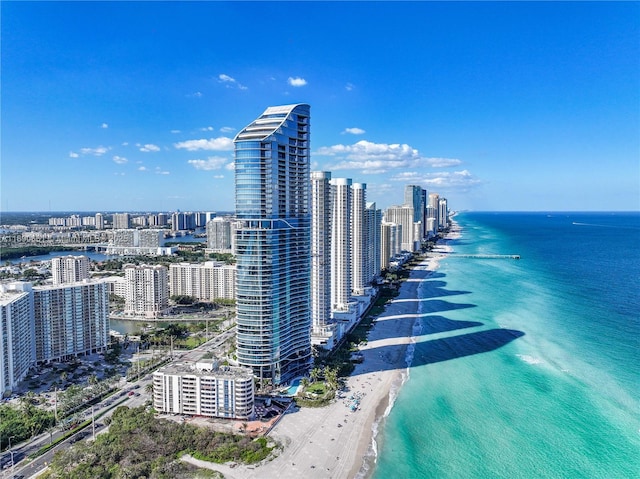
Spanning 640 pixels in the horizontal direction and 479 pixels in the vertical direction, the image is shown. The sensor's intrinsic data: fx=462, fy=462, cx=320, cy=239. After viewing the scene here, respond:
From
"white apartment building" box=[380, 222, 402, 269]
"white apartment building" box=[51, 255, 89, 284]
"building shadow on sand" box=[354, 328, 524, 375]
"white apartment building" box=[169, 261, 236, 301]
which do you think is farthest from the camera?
"white apartment building" box=[380, 222, 402, 269]

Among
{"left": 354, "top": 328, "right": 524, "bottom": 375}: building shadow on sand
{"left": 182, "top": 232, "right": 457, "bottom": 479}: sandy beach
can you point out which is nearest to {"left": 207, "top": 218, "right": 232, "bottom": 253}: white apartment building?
{"left": 354, "top": 328, "right": 524, "bottom": 375}: building shadow on sand

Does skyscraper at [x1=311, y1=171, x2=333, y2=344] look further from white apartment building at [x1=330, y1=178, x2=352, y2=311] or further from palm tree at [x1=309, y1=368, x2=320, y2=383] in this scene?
palm tree at [x1=309, y1=368, x2=320, y2=383]

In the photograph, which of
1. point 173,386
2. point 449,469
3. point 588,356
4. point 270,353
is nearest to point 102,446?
point 173,386

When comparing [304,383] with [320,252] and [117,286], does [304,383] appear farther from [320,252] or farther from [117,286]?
[117,286]

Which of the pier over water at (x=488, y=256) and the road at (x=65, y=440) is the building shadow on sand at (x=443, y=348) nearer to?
the road at (x=65, y=440)

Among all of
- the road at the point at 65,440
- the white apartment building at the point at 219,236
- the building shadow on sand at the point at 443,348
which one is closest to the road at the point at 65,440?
the road at the point at 65,440

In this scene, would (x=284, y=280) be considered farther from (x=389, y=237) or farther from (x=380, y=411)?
(x=389, y=237)
